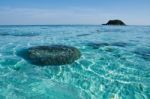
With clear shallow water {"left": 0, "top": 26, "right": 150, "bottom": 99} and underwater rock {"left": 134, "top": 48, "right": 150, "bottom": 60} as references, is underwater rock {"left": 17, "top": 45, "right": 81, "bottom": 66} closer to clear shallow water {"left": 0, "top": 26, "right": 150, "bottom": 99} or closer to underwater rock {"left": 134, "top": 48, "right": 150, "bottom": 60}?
clear shallow water {"left": 0, "top": 26, "right": 150, "bottom": 99}

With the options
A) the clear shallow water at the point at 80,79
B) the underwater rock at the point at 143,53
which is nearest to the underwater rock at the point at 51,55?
the clear shallow water at the point at 80,79

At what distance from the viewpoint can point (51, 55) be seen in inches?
443

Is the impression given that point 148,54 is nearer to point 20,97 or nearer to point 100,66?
point 100,66

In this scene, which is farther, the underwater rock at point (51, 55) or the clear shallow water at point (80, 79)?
the underwater rock at point (51, 55)

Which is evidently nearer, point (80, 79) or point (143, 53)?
point (80, 79)

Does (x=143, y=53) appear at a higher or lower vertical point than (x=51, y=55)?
lower

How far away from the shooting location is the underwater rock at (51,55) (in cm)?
1098

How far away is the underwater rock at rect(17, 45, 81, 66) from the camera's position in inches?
432

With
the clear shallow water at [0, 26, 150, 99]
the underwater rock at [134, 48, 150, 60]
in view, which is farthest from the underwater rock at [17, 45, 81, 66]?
the underwater rock at [134, 48, 150, 60]

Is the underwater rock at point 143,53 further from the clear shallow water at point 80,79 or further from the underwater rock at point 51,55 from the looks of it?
the underwater rock at point 51,55

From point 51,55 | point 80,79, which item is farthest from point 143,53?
point 51,55

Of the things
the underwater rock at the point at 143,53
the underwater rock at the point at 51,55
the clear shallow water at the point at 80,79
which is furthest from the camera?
the underwater rock at the point at 143,53

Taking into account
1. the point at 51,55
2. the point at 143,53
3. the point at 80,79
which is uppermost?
the point at 51,55

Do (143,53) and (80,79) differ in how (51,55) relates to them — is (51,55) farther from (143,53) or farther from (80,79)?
(143,53)
